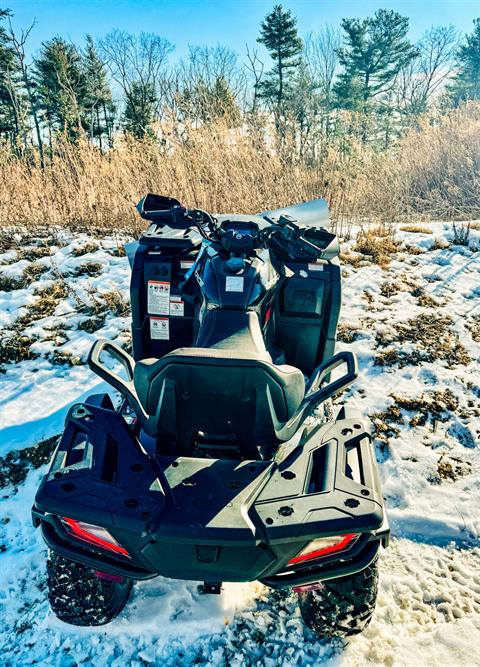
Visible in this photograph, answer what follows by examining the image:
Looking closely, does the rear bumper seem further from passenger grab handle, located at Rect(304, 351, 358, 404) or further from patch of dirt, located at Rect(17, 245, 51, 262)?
patch of dirt, located at Rect(17, 245, 51, 262)

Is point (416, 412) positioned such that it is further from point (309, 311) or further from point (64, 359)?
point (64, 359)

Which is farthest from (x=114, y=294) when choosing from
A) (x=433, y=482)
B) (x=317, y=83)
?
(x=317, y=83)

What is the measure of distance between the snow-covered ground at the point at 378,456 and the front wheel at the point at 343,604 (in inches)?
6.5

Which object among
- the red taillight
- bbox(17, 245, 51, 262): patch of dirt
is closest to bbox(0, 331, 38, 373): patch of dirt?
bbox(17, 245, 51, 262): patch of dirt

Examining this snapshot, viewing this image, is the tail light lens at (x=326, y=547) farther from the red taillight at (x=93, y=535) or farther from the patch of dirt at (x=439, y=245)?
the patch of dirt at (x=439, y=245)

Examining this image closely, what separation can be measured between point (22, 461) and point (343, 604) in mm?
1889

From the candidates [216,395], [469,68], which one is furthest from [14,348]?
[469,68]

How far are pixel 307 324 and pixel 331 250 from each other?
1.54 feet

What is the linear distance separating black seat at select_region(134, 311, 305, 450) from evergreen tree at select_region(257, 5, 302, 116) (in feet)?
76.8

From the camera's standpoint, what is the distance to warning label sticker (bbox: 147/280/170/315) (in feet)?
9.40

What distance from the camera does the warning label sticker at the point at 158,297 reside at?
287cm

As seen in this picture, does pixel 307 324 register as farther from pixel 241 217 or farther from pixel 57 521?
pixel 57 521

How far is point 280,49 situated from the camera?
23000 mm

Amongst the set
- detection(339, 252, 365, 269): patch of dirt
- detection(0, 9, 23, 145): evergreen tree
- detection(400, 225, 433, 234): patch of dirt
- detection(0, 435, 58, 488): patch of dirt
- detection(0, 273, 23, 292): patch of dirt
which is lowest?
detection(0, 435, 58, 488): patch of dirt
